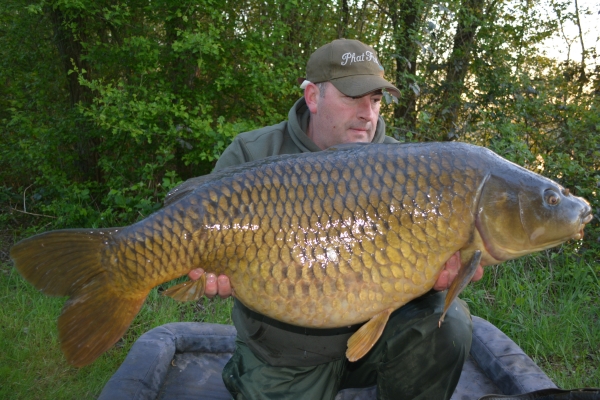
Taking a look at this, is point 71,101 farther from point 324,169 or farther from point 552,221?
→ point 552,221

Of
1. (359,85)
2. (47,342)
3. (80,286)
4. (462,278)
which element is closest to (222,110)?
(47,342)

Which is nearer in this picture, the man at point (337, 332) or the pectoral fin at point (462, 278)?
the pectoral fin at point (462, 278)

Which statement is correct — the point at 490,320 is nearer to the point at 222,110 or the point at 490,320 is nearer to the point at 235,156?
the point at 235,156

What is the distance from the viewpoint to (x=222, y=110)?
4320 mm

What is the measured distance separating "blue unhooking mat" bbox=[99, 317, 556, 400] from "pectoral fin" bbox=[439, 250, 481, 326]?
29.7 inches

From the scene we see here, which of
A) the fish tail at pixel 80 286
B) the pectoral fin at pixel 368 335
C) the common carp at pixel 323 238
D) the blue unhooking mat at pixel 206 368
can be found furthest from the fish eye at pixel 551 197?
the fish tail at pixel 80 286

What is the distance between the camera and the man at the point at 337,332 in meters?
1.78

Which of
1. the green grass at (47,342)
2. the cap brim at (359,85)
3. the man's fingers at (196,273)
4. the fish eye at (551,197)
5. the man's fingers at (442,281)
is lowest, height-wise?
the green grass at (47,342)

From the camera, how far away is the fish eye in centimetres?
146

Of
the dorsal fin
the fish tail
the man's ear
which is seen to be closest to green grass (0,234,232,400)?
the fish tail

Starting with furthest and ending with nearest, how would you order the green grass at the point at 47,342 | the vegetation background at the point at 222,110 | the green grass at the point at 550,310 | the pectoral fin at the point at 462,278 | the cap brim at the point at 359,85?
the vegetation background at the point at 222,110 → the green grass at the point at 550,310 → the green grass at the point at 47,342 → the cap brim at the point at 359,85 → the pectoral fin at the point at 462,278

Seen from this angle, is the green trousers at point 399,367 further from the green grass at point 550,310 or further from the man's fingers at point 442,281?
the green grass at point 550,310

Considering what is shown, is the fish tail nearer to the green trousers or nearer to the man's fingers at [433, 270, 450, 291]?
the green trousers

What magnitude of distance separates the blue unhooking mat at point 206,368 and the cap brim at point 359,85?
1.09 m
